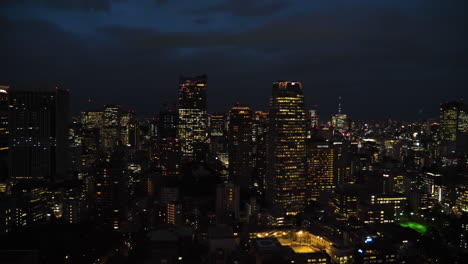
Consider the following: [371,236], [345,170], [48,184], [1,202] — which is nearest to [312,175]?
[345,170]

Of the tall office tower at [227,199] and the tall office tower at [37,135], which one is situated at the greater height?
the tall office tower at [37,135]

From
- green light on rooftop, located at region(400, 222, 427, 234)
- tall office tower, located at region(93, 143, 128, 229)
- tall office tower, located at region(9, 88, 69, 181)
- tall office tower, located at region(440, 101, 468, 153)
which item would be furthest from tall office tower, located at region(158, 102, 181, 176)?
tall office tower, located at region(440, 101, 468, 153)

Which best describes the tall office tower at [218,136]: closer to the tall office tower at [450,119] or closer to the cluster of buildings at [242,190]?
the cluster of buildings at [242,190]

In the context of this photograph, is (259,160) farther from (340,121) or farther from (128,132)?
(340,121)

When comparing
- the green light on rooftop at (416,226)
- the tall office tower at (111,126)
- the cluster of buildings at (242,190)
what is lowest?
the green light on rooftop at (416,226)

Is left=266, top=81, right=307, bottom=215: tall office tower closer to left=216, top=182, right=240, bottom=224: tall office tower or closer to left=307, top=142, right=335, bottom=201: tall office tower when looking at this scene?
left=307, top=142, right=335, bottom=201: tall office tower

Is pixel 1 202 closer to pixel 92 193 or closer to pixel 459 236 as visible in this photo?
pixel 92 193

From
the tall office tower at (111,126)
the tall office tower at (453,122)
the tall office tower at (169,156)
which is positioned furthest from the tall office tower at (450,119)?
the tall office tower at (111,126)
